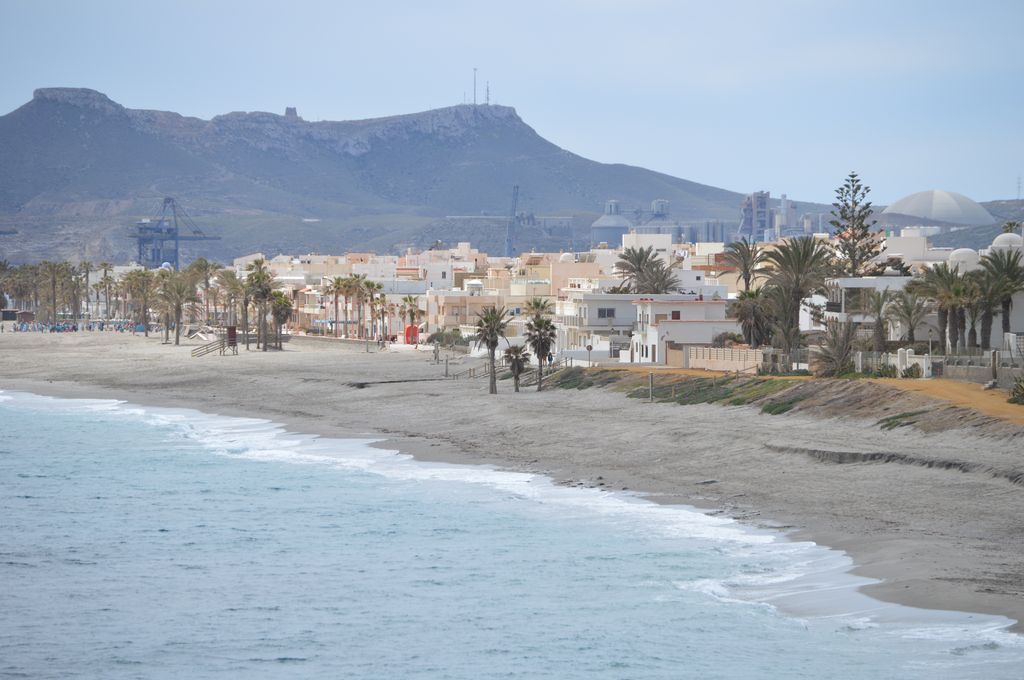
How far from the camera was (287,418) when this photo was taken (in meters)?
62.1

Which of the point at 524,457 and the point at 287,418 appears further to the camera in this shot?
the point at 287,418

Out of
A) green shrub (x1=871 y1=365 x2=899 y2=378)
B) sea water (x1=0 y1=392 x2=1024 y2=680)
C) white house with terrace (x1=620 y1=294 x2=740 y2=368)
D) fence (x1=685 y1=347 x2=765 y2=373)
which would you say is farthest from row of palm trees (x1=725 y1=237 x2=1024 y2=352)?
sea water (x1=0 y1=392 x2=1024 y2=680)

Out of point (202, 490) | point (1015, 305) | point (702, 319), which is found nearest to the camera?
point (202, 490)

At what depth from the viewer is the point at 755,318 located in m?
63.6

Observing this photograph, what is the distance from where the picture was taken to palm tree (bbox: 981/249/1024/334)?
54.9m

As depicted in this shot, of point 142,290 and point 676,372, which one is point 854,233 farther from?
point 142,290

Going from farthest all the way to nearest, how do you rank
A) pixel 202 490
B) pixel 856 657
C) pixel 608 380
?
1. pixel 608 380
2. pixel 202 490
3. pixel 856 657

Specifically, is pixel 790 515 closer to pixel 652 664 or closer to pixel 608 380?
pixel 652 664

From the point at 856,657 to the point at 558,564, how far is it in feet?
29.0

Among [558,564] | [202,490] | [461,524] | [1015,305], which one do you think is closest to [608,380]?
[1015,305]

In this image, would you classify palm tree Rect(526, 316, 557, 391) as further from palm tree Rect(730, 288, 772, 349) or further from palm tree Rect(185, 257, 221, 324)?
palm tree Rect(185, 257, 221, 324)

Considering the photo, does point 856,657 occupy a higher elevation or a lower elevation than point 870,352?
lower

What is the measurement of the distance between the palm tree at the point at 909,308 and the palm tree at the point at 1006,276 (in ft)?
9.32

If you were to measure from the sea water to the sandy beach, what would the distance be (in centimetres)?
136
